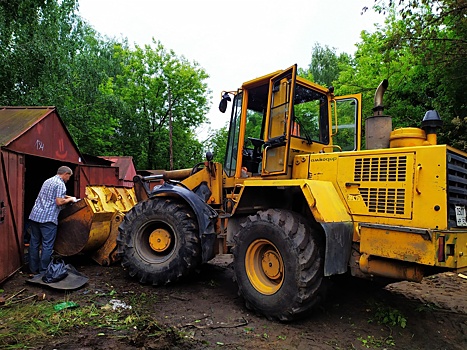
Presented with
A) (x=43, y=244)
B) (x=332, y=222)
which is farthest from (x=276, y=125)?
(x=43, y=244)

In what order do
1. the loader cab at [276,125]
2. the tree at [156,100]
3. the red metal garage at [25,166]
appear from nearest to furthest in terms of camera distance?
the loader cab at [276,125] < the red metal garage at [25,166] < the tree at [156,100]

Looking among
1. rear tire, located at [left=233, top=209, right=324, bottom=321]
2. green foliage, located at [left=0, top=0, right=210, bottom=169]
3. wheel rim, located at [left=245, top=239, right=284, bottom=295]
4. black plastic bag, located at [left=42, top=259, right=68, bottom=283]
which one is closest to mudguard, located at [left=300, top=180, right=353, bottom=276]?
rear tire, located at [left=233, top=209, right=324, bottom=321]

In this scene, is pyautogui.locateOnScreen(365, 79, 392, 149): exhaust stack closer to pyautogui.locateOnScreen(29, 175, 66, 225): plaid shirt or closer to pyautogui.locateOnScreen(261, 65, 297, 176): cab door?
pyautogui.locateOnScreen(261, 65, 297, 176): cab door

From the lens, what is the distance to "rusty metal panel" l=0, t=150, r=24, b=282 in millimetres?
4863

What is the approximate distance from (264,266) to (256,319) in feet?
1.92

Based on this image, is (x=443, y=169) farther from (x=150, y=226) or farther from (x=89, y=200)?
(x=89, y=200)

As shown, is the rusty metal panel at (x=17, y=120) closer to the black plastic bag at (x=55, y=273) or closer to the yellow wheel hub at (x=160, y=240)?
the black plastic bag at (x=55, y=273)

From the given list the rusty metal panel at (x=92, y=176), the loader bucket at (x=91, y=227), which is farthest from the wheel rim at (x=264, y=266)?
the rusty metal panel at (x=92, y=176)

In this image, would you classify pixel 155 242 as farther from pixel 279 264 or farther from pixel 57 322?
pixel 279 264

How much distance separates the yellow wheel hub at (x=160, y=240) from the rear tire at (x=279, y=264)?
1.28 metres

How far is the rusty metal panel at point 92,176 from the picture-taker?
331 inches

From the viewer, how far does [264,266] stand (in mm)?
4156

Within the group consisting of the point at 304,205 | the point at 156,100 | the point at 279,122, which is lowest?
the point at 304,205

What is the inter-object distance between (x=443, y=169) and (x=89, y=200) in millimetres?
4977
